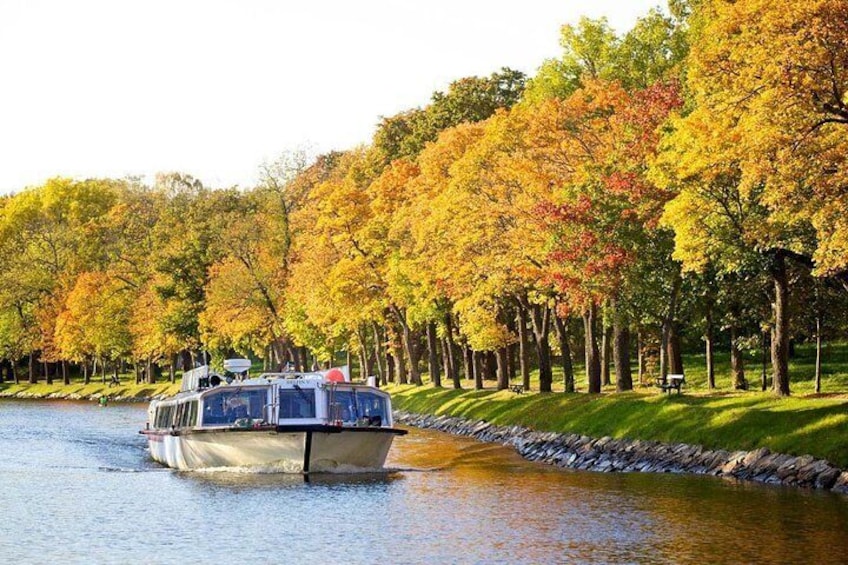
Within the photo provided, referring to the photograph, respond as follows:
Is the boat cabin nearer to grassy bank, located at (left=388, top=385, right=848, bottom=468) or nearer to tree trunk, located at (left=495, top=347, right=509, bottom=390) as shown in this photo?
grassy bank, located at (left=388, top=385, right=848, bottom=468)

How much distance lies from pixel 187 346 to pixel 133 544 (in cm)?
10043

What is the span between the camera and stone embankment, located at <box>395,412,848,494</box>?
144ft

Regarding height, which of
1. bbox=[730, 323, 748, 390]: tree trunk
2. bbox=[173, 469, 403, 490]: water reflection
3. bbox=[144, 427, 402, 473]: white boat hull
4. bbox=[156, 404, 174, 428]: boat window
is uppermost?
bbox=[730, 323, 748, 390]: tree trunk

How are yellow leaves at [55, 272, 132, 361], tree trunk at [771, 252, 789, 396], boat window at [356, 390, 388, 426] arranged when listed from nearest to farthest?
boat window at [356, 390, 388, 426] → tree trunk at [771, 252, 789, 396] → yellow leaves at [55, 272, 132, 361]

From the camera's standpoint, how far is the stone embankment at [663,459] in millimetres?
44031

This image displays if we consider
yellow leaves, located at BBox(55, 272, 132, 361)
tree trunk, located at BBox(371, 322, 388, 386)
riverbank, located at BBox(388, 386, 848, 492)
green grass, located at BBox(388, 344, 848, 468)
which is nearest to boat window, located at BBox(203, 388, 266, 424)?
riverbank, located at BBox(388, 386, 848, 492)

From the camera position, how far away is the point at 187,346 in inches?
5305

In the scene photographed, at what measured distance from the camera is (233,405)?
53.7 metres

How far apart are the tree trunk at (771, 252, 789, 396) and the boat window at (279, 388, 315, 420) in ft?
63.9

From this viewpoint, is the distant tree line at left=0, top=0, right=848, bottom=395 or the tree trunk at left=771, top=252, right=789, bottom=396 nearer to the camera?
the distant tree line at left=0, top=0, right=848, bottom=395

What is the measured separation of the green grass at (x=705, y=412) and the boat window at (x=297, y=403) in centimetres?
1422

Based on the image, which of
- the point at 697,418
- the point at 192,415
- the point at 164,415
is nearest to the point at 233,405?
the point at 192,415

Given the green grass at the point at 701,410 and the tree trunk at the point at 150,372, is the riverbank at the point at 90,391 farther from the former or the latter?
the green grass at the point at 701,410

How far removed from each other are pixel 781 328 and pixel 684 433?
5955 millimetres
